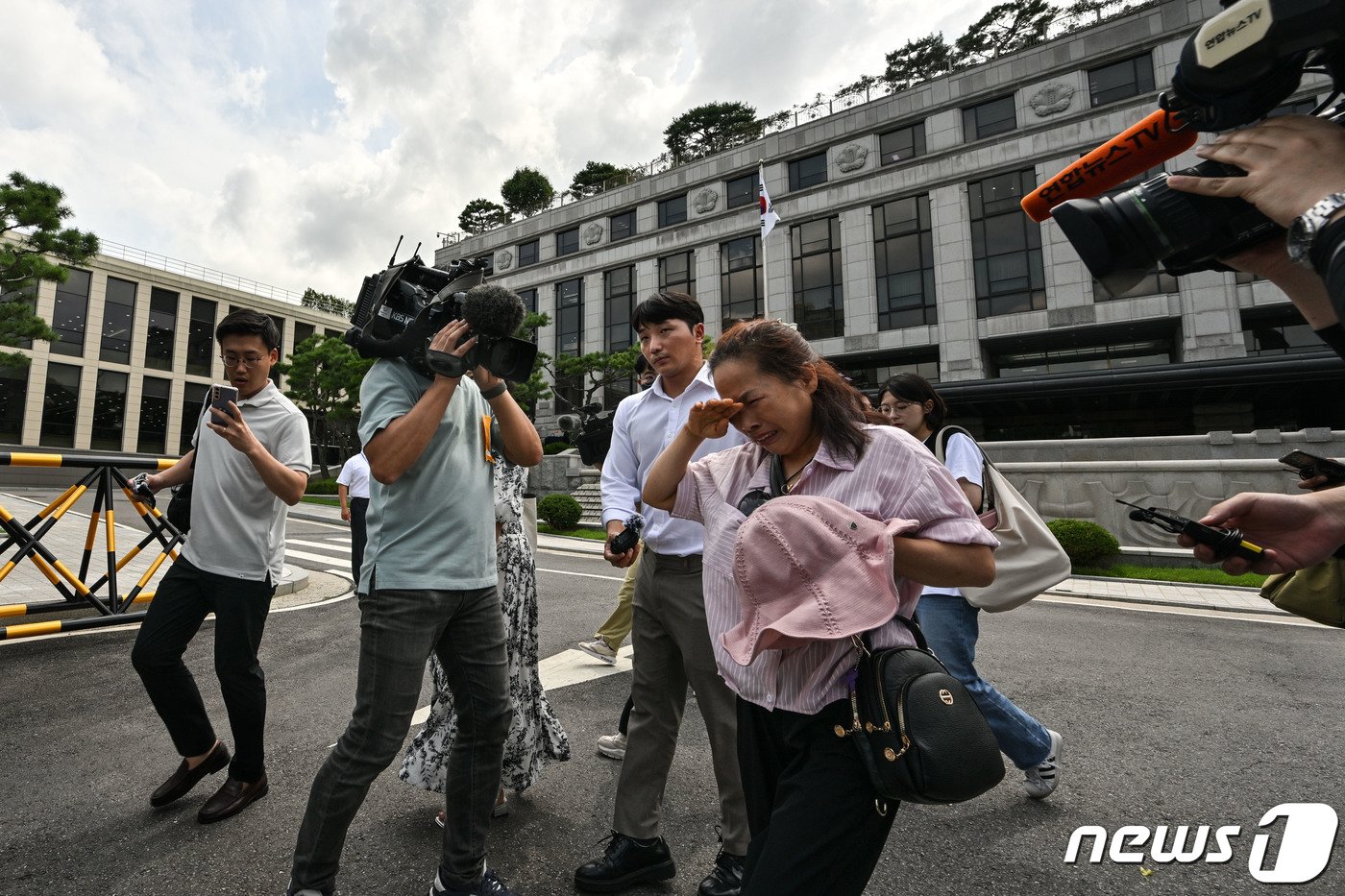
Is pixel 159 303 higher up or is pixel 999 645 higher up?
pixel 159 303

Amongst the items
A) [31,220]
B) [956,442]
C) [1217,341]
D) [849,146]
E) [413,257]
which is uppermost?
[849,146]

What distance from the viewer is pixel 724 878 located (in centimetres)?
227

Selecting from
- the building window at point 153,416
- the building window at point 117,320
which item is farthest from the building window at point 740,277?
the building window at point 117,320

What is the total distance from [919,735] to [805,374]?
91 cm

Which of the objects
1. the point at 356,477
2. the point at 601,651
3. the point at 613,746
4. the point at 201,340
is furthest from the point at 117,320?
the point at 613,746

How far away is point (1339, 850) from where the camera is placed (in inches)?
101

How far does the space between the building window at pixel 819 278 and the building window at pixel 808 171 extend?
236cm

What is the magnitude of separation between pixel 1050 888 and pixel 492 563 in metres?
2.33

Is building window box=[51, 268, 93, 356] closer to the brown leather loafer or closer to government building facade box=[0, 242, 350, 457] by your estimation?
government building facade box=[0, 242, 350, 457]

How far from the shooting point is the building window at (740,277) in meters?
32.5

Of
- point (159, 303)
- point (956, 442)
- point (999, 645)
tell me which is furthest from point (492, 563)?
point (159, 303)

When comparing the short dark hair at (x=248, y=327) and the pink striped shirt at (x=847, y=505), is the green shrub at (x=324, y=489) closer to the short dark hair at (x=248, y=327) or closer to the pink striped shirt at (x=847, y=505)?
the short dark hair at (x=248, y=327)

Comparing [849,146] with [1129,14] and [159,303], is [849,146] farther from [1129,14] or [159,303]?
[159,303]

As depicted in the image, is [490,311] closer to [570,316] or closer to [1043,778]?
[1043,778]
